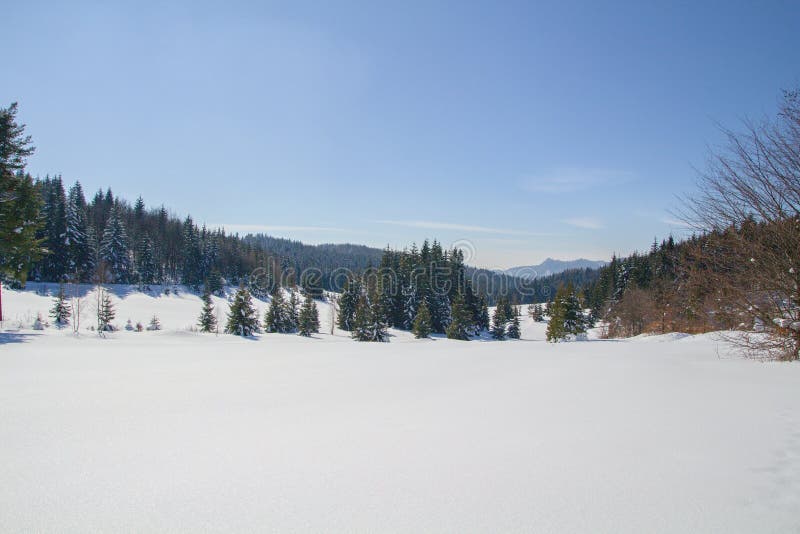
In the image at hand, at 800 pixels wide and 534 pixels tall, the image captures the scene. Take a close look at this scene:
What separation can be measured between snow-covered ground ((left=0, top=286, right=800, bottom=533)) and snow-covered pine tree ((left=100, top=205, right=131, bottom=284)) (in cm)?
6603

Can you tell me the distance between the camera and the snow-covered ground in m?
2.01

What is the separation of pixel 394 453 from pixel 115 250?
7195cm

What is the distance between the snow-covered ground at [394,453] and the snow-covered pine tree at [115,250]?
217 feet

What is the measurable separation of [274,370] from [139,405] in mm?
2414

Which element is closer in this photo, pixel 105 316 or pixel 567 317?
pixel 105 316

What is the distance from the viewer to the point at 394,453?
2795 mm

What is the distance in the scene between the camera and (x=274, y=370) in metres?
6.13

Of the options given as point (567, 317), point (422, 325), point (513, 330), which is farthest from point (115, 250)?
point (567, 317)

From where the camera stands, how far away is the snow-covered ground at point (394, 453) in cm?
201

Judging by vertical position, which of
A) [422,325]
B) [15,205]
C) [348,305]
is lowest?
[422,325]

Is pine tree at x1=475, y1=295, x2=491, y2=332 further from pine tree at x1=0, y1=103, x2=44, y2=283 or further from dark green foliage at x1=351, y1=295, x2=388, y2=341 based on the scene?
pine tree at x1=0, y1=103, x2=44, y2=283

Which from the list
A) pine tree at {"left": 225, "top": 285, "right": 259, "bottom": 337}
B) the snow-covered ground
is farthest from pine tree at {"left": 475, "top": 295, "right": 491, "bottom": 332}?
the snow-covered ground

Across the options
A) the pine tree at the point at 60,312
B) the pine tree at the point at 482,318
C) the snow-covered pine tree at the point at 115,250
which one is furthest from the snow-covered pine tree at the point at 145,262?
the pine tree at the point at 482,318

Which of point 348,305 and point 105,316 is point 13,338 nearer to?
point 105,316
